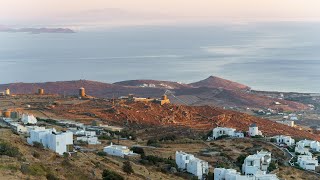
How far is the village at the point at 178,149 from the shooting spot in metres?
18.2

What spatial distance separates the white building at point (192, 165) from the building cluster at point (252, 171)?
1251mm

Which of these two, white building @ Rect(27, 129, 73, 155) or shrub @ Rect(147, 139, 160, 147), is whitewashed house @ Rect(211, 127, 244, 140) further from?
white building @ Rect(27, 129, 73, 155)

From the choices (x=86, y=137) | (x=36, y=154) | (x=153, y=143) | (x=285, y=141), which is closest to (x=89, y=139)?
(x=86, y=137)

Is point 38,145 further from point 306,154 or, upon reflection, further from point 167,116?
point 167,116

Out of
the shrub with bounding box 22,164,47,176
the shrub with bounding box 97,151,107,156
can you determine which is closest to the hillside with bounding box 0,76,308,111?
the shrub with bounding box 97,151,107,156

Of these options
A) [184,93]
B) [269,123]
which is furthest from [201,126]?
[184,93]

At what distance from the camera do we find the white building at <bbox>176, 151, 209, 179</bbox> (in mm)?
19594

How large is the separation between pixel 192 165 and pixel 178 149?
16.0 ft

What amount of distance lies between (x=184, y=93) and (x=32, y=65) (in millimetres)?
57638

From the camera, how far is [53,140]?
59.5 feet

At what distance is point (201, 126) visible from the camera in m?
35.7

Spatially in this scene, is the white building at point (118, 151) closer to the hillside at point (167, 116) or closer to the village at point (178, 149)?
the village at point (178, 149)

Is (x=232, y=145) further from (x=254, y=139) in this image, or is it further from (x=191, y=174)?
(x=191, y=174)

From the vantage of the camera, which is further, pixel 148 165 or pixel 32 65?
pixel 32 65
